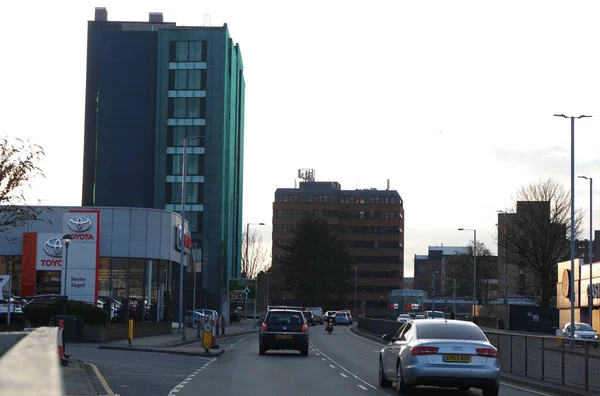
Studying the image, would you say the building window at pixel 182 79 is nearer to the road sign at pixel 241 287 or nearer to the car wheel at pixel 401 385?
the road sign at pixel 241 287

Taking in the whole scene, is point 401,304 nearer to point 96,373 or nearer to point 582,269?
point 582,269

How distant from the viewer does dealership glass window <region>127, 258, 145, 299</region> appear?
215 feet

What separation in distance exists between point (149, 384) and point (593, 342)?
30.1 ft

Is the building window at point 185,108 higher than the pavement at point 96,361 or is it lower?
higher

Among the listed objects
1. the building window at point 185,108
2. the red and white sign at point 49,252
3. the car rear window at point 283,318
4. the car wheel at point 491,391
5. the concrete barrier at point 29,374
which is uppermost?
the building window at point 185,108

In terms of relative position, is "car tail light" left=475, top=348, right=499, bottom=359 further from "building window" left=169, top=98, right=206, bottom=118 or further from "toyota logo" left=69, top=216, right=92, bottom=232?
"building window" left=169, top=98, right=206, bottom=118

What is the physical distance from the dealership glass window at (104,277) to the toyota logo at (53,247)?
402 centimetres

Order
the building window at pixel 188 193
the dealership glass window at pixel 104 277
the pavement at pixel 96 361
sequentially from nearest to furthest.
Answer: the pavement at pixel 96 361
the dealership glass window at pixel 104 277
the building window at pixel 188 193

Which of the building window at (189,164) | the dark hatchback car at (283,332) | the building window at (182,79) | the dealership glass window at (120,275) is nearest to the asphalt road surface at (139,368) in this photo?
the dark hatchback car at (283,332)

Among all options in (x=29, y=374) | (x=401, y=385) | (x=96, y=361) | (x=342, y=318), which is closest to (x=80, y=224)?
(x=96, y=361)

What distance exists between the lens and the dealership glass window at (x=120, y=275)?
65.2 metres

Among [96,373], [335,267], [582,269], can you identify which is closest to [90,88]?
[335,267]

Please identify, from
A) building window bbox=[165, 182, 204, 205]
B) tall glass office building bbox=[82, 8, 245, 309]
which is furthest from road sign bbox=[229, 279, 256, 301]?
building window bbox=[165, 182, 204, 205]

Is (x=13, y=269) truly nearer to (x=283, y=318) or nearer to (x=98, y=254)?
(x=98, y=254)
